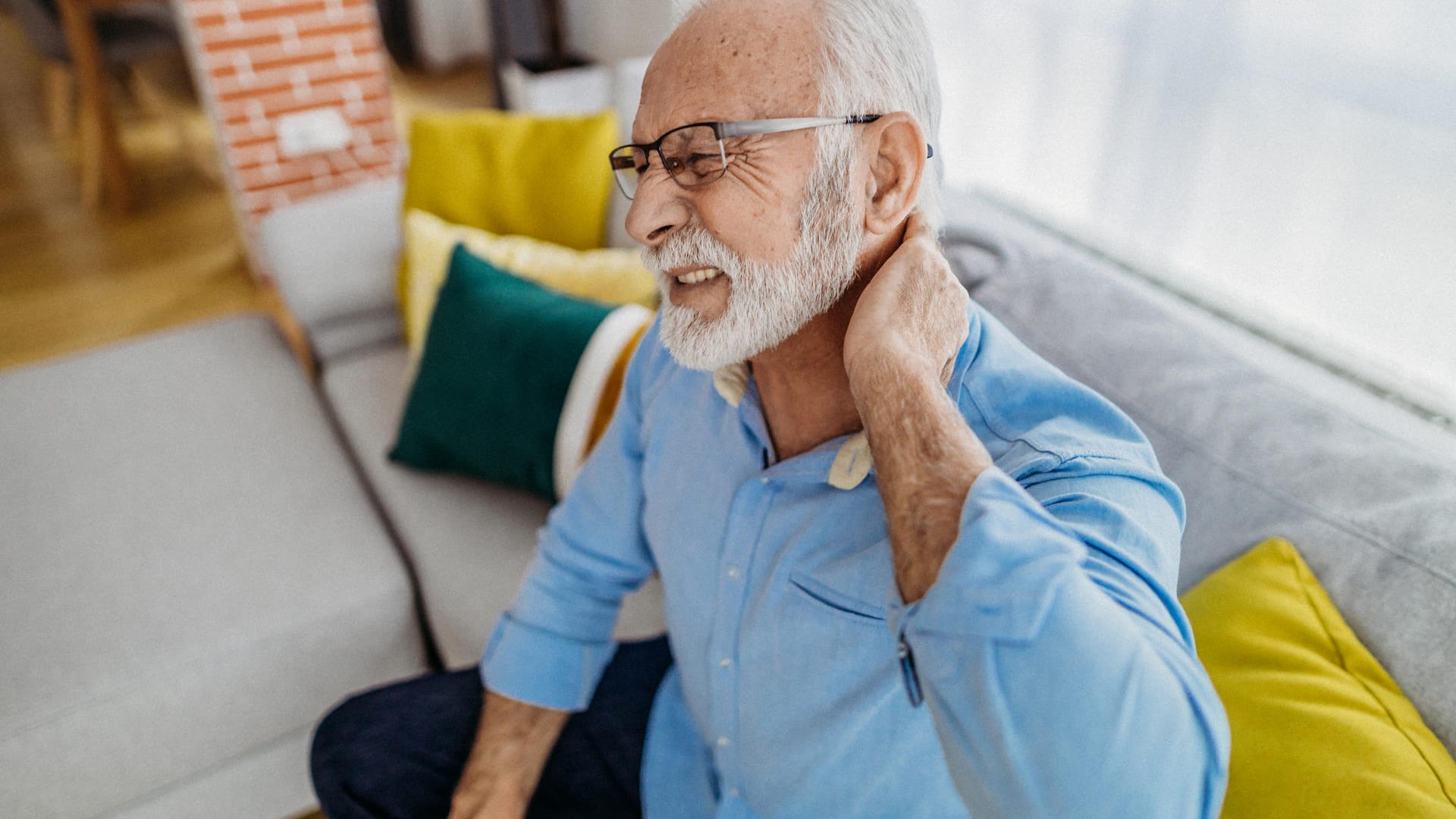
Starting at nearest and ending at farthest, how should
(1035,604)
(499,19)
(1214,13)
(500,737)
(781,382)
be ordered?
1. (1035,604)
2. (781,382)
3. (500,737)
4. (1214,13)
5. (499,19)

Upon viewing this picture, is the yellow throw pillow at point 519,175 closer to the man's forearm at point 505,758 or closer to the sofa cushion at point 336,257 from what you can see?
the sofa cushion at point 336,257

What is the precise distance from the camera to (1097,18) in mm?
1597

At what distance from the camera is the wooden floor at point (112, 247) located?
123 inches

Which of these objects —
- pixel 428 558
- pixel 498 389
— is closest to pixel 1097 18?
pixel 498 389

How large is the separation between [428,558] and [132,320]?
239cm

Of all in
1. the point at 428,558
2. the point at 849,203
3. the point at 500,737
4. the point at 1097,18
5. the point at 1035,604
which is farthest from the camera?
the point at 1097,18

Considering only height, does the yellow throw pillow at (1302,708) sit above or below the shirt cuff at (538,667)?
above

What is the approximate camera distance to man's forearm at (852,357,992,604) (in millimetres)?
605

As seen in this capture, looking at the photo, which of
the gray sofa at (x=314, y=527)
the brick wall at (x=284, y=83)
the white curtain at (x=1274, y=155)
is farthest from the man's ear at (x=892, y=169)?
the brick wall at (x=284, y=83)

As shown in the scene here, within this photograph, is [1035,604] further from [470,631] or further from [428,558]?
[428,558]

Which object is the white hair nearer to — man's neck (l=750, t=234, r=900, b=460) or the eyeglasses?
the eyeglasses

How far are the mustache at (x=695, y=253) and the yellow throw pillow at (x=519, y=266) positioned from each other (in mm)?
764

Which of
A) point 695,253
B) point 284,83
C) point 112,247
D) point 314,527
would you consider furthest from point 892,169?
point 112,247

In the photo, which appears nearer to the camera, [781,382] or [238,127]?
[781,382]
